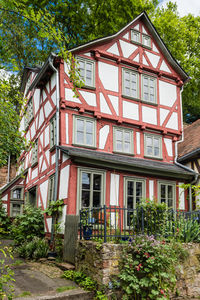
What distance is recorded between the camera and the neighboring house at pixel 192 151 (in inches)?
510

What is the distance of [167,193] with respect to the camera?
12344mm

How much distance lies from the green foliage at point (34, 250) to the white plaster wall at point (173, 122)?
25.8 ft

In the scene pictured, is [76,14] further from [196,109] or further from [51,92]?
[196,109]

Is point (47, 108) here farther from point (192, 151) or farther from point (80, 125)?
point (192, 151)

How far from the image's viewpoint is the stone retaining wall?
22.9 ft

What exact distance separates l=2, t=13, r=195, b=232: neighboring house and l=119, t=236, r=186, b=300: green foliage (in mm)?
3254

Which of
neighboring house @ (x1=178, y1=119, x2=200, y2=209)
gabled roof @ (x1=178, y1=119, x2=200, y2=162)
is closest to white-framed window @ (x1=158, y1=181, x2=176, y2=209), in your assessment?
neighboring house @ (x1=178, y1=119, x2=200, y2=209)

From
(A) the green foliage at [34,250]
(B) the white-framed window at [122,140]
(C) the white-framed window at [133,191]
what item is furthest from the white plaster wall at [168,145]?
(A) the green foliage at [34,250]

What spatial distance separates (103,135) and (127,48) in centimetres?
455

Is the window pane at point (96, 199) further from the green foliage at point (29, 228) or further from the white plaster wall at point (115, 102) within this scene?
the white plaster wall at point (115, 102)

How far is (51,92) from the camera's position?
12.9m

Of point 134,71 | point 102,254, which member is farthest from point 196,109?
point 102,254

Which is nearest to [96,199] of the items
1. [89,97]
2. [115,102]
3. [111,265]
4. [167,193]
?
[167,193]

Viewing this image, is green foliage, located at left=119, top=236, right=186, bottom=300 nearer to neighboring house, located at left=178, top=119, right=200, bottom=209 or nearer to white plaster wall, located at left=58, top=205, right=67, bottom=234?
white plaster wall, located at left=58, top=205, right=67, bottom=234
